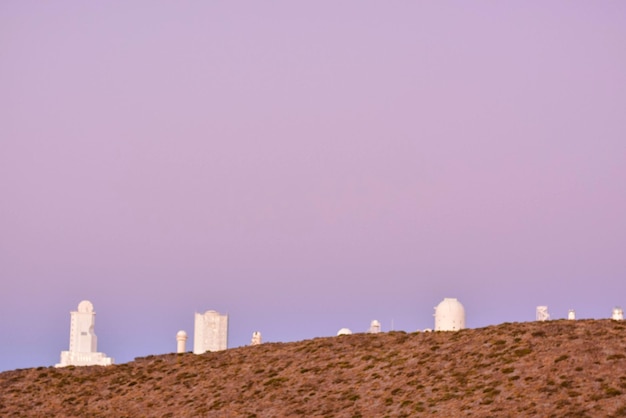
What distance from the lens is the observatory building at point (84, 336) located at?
15538cm

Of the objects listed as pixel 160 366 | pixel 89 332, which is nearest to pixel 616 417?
pixel 160 366

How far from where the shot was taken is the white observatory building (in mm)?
79250

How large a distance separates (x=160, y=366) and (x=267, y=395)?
12.1 m

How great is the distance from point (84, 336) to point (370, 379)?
327ft

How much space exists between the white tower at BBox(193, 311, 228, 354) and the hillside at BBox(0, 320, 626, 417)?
105 feet

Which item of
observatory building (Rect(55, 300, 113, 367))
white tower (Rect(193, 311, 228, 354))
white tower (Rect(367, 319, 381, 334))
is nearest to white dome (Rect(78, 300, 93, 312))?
observatory building (Rect(55, 300, 113, 367))

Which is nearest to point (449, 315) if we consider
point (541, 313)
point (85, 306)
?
point (541, 313)

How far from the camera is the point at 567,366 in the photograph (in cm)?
5450

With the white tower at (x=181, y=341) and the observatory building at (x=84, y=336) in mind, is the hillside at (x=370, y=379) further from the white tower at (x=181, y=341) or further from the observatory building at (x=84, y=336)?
the observatory building at (x=84, y=336)

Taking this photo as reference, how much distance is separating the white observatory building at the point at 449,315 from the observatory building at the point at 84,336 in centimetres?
8080

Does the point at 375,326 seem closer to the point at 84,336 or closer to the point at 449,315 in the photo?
the point at 449,315

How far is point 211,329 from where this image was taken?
353ft

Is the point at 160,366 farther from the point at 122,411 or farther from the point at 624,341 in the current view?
the point at 624,341

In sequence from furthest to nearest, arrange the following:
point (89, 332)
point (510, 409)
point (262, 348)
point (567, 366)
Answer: point (89, 332), point (262, 348), point (567, 366), point (510, 409)
